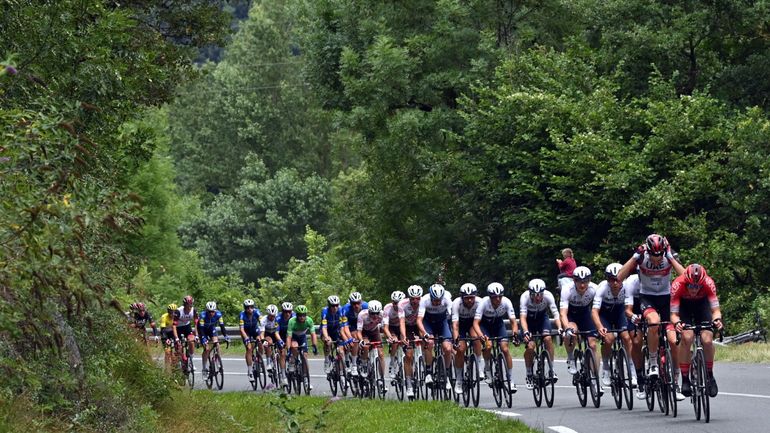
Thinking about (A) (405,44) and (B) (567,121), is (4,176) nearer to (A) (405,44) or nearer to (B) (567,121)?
(B) (567,121)

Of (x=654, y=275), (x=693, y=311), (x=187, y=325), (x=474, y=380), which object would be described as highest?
(x=187, y=325)

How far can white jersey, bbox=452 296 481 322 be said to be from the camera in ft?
65.1

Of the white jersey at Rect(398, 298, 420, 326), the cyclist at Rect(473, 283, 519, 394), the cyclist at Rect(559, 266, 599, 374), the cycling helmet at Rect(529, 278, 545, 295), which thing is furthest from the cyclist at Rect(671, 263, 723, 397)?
the white jersey at Rect(398, 298, 420, 326)

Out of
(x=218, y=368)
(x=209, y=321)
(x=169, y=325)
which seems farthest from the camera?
(x=169, y=325)

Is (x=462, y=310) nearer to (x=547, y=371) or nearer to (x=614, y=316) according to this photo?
(x=547, y=371)

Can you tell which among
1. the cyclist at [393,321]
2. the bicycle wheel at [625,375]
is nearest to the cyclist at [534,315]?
the bicycle wheel at [625,375]

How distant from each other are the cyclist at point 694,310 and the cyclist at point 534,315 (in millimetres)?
3429

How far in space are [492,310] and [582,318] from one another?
1.57 metres

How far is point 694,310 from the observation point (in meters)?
15.5

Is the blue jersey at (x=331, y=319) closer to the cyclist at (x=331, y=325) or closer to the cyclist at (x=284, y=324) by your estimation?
the cyclist at (x=331, y=325)

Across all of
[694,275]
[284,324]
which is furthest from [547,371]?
[284,324]

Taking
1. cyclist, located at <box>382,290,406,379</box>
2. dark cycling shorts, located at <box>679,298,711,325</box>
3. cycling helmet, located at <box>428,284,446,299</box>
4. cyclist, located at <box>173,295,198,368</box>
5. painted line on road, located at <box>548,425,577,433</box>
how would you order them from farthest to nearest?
cyclist, located at <box>173,295,198,368</box>
cyclist, located at <box>382,290,406,379</box>
cycling helmet, located at <box>428,284,446,299</box>
dark cycling shorts, located at <box>679,298,711,325</box>
painted line on road, located at <box>548,425,577,433</box>

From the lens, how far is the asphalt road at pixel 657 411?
48.2ft

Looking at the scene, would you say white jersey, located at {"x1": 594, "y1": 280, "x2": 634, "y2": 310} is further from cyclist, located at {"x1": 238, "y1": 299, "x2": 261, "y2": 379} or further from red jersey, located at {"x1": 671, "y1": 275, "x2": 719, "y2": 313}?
cyclist, located at {"x1": 238, "y1": 299, "x2": 261, "y2": 379}
